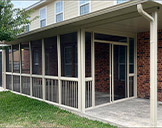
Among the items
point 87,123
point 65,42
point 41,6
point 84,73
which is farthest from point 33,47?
point 41,6

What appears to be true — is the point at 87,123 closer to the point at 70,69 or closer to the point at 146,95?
the point at 70,69

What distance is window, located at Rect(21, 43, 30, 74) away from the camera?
24.7 feet

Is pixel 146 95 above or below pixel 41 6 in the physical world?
below

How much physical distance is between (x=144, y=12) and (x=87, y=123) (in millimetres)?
2587

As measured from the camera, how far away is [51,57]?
20.4ft

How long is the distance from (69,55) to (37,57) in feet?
6.43

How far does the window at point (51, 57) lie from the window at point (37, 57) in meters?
0.44

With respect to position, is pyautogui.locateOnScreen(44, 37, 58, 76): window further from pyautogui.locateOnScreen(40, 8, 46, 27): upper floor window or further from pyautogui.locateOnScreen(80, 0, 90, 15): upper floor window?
pyautogui.locateOnScreen(40, 8, 46, 27): upper floor window

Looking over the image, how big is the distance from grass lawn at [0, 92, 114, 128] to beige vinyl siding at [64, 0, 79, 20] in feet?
21.3

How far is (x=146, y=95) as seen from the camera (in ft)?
21.8

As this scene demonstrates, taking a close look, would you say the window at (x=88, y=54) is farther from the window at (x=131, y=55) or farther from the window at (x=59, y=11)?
the window at (x=59, y=11)

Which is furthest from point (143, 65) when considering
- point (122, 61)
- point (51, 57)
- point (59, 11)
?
point (59, 11)

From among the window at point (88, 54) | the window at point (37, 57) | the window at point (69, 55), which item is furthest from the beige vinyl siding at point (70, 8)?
the window at point (88, 54)

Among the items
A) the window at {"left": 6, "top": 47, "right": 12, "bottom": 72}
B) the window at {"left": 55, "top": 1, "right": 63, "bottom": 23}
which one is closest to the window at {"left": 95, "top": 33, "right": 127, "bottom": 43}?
the window at {"left": 6, "top": 47, "right": 12, "bottom": 72}
